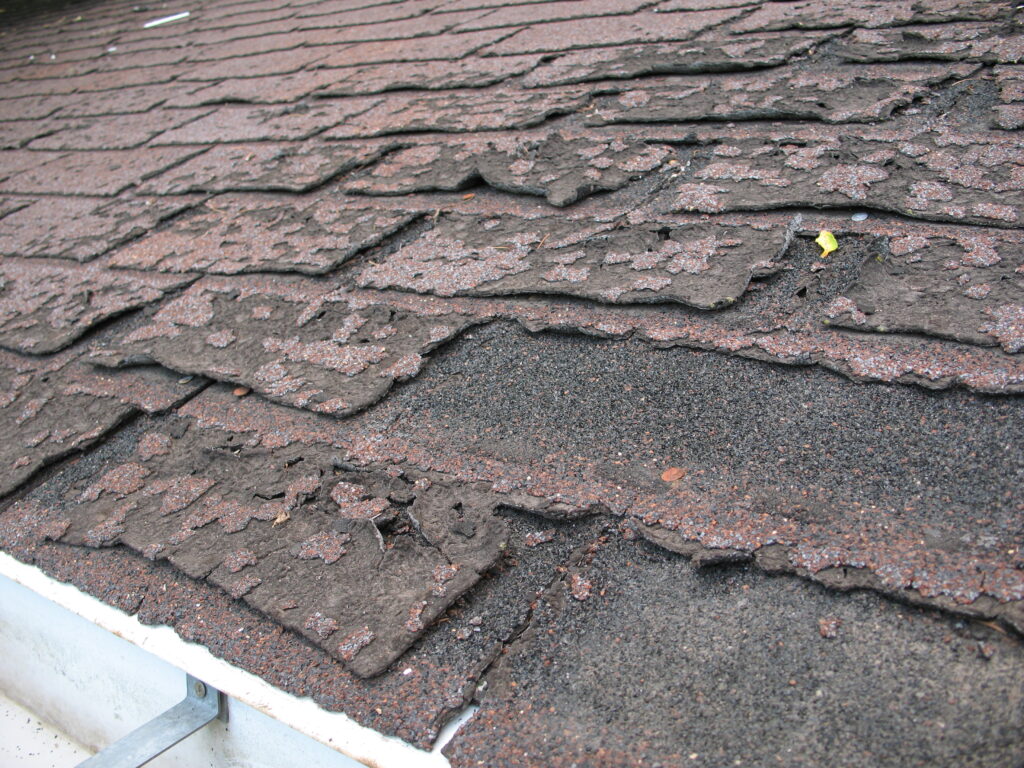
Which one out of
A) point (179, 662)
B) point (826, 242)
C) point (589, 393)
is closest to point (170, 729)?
point (179, 662)

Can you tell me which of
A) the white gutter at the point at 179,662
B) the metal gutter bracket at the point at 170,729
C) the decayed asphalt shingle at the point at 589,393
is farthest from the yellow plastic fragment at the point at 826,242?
the metal gutter bracket at the point at 170,729

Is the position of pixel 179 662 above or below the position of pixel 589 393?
below

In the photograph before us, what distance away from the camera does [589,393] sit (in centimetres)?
130

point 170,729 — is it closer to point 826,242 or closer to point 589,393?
point 589,393

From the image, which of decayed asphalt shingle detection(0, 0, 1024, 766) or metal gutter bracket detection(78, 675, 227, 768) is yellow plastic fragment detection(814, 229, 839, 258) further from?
metal gutter bracket detection(78, 675, 227, 768)

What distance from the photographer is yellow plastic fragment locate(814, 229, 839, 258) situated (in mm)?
1392

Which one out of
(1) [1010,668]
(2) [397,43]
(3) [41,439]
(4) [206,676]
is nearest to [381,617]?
(4) [206,676]

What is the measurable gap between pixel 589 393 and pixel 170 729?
0.85 meters

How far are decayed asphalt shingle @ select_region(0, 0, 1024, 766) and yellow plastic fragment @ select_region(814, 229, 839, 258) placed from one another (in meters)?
0.01

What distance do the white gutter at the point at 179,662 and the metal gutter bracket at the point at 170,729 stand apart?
3 centimetres

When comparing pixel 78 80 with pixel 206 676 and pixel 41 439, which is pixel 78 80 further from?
pixel 206 676

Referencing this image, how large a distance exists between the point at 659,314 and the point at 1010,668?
756mm

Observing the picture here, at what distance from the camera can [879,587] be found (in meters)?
0.90

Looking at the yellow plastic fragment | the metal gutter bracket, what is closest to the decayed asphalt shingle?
the yellow plastic fragment
